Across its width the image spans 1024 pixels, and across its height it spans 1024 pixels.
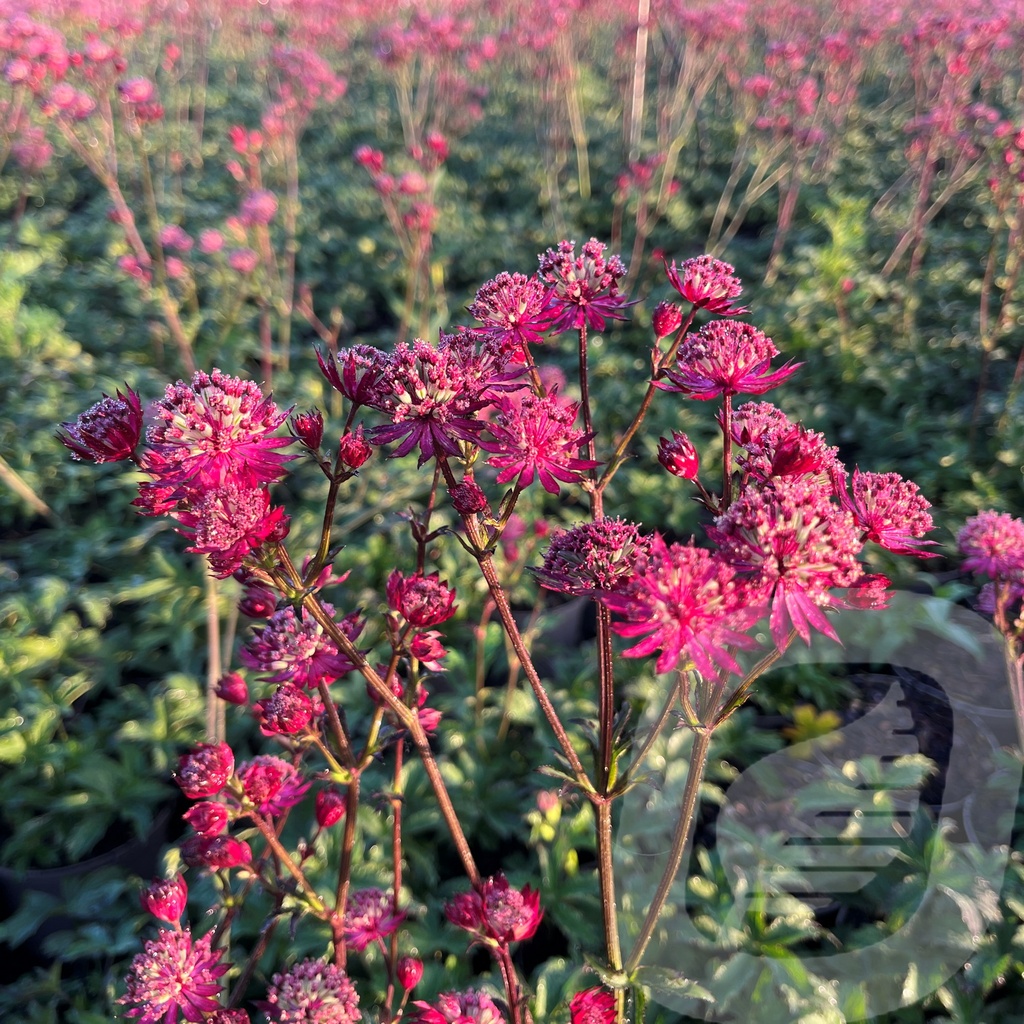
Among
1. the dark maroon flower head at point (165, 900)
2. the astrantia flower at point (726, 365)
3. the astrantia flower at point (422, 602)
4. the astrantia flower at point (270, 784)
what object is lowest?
the dark maroon flower head at point (165, 900)

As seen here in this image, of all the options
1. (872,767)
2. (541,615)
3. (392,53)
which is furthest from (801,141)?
(872,767)

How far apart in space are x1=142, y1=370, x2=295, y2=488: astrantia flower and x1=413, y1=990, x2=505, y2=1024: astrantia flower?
776mm

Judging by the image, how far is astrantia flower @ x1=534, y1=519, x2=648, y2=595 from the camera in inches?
36.8

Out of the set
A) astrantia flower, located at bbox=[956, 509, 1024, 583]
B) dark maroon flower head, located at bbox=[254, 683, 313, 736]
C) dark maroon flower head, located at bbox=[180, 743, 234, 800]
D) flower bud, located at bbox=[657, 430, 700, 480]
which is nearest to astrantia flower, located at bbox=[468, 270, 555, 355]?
flower bud, located at bbox=[657, 430, 700, 480]

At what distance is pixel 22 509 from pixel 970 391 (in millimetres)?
4838

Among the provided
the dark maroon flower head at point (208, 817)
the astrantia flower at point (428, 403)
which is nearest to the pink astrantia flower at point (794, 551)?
the astrantia flower at point (428, 403)

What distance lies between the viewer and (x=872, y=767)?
1.99 m

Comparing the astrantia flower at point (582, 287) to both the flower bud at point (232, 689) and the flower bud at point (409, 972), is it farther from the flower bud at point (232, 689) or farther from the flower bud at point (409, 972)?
the flower bud at point (409, 972)

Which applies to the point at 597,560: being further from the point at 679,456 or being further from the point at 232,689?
the point at 232,689

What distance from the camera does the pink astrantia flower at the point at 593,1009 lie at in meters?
1.05

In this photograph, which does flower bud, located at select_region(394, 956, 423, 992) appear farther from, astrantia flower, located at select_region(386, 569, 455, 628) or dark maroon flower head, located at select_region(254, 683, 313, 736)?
astrantia flower, located at select_region(386, 569, 455, 628)

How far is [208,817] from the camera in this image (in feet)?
3.43

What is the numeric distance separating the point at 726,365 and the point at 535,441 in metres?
0.30
